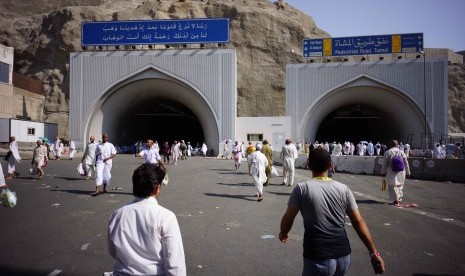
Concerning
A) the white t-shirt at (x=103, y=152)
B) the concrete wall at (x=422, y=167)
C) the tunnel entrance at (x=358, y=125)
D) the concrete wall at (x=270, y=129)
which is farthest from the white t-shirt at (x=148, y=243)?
the tunnel entrance at (x=358, y=125)

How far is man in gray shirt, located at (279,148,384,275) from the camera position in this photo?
8.89 feet

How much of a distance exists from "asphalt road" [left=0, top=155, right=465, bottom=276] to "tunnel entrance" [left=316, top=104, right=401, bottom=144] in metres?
29.8

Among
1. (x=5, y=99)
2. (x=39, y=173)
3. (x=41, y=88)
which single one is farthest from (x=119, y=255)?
(x=41, y=88)

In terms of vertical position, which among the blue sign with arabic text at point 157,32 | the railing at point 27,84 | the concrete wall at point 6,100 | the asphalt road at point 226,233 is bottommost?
the asphalt road at point 226,233

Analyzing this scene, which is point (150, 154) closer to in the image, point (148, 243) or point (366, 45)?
point (148, 243)

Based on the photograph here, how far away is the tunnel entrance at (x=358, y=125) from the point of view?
38.7 m

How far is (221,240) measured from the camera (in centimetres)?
557

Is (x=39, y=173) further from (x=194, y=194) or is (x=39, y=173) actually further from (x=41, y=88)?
(x=41, y=88)

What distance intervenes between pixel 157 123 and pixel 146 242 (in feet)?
159

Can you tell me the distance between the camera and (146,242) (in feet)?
7.35

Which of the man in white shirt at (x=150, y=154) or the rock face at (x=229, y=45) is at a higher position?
the rock face at (x=229, y=45)

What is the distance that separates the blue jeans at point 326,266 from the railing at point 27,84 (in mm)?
44901

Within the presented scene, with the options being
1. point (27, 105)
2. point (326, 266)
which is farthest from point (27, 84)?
point (326, 266)

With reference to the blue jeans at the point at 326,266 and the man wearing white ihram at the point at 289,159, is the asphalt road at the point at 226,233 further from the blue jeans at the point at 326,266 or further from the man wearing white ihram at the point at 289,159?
the man wearing white ihram at the point at 289,159
